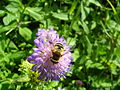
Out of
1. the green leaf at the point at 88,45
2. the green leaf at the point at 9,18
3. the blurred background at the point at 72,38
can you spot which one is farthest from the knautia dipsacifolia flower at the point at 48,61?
the green leaf at the point at 88,45

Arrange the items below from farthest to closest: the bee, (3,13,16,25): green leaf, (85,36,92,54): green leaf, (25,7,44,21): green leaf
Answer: (85,36,92,54): green leaf
(25,7,44,21): green leaf
(3,13,16,25): green leaf
the bee

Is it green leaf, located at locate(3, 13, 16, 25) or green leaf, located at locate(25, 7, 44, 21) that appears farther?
green leaf, located at locate(25, 7, 44, 21)

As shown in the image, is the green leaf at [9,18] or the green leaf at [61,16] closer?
the green leaf at [9,18]

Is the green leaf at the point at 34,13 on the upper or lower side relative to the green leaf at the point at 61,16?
upper

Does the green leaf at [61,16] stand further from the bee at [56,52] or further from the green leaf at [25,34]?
the bee at [56,52]

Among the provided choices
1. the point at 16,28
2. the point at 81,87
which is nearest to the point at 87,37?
the point at 81,87

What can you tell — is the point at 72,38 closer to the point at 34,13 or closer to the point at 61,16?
the point at 61,16

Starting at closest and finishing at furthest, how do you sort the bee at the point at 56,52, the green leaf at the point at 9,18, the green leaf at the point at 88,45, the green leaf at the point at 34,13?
the bee at the point at 56,52 < the green leaf at the point at 9,18 < the green leaf at the point at 34,13 < the green leaf at the point at 88,45

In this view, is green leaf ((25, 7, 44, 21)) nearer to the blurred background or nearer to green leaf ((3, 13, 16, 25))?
the blurred background

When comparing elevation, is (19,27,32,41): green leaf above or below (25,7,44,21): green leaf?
below

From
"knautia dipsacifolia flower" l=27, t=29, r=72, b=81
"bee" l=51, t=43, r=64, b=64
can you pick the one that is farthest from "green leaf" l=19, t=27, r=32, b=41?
→ "bee" l=51, t=43, r=64, b=64
